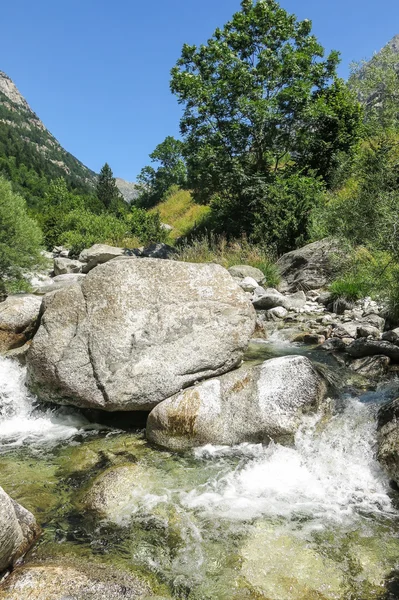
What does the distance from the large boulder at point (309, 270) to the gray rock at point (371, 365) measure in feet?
23.7

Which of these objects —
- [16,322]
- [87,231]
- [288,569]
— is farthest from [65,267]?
[288,569]

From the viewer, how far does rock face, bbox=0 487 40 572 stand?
3.48 m

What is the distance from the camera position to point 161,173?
2383 inches

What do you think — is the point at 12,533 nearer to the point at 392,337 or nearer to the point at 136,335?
the point at 136,335

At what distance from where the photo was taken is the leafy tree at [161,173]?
57.6 m

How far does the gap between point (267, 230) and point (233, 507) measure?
1616cm

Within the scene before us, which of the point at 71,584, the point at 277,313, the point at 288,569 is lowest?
the point at 288,569

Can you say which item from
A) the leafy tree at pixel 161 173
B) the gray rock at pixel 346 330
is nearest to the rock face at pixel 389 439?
the gray rock at pixel 346 330

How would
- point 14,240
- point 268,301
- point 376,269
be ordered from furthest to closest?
point 14,240 → point 268,301 → point 376,269

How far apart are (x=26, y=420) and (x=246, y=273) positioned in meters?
10.3

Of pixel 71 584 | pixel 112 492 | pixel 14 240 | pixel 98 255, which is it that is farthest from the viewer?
pixel 98 255

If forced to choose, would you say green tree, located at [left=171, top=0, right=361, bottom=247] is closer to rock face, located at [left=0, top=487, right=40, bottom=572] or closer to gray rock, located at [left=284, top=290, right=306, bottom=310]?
gray rock, located at [left=284, top=290, right=306, bottom=310]

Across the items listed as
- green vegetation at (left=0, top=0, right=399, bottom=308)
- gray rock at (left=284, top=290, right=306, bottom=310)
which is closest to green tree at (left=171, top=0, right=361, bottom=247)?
green vegetation at (left=0, top=0, right=399, bottom=308)

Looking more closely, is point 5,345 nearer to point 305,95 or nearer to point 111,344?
point 111,344
